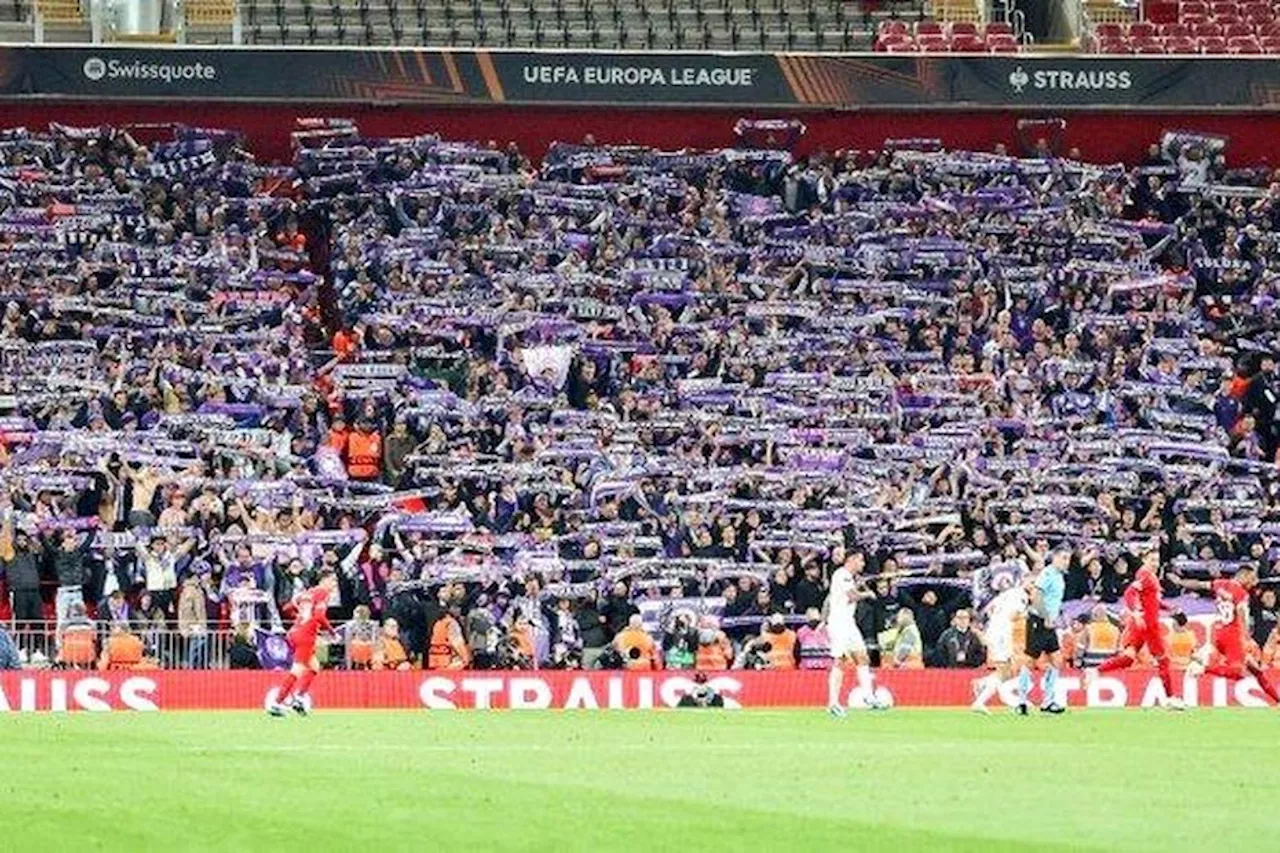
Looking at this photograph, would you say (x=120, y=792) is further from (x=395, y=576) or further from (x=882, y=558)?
(x=882, y=558)

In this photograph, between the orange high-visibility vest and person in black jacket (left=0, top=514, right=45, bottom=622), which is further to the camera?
the orange high-visibility vest

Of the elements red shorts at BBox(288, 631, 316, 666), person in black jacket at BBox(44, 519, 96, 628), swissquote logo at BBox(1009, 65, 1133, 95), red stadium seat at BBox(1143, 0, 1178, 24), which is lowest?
red shorts at BBox(288, 631, 316, 666)

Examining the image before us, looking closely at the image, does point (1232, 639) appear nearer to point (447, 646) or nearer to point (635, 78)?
point (447, 646)

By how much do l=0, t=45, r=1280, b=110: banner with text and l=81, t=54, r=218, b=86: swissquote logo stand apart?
18mm

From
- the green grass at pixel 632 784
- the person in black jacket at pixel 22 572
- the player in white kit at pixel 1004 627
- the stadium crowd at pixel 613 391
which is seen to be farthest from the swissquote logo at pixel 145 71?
the player in white kit at pixel 1004 627

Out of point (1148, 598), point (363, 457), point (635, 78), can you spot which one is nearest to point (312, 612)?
point (1148, 598)

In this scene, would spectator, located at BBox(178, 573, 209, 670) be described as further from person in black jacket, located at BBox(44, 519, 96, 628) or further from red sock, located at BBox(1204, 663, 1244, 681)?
red sock, located at BBox(1204, 663, 1244, 681)

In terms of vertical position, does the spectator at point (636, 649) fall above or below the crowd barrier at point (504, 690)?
above

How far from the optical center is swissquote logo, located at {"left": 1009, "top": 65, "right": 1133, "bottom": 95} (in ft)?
187

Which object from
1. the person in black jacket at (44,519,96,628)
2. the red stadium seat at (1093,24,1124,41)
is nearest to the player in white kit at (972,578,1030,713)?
the person in black jacket at (44,519,96,628)

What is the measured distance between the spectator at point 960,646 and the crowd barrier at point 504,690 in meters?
1.29

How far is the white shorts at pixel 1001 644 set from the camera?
35.7m

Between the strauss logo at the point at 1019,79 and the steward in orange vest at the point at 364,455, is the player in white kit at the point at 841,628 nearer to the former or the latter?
the steward in orange vest at the point at 364,455

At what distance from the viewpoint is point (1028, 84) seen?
57.0 m
